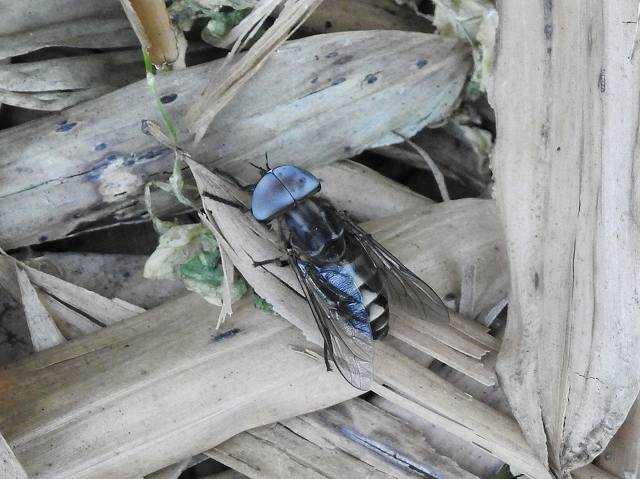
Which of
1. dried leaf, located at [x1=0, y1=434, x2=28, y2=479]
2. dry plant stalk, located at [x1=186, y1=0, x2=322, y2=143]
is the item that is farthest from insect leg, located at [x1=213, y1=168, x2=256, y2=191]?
dried leaf, located at [x1=0, y1=434, x2=28, y2=479]

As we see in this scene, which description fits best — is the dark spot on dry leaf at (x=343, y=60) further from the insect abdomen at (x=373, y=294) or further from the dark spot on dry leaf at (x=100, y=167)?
the dark spot on dry leaf at (x=100, y=167)

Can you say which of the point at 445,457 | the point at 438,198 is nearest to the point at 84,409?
the point at 445,457

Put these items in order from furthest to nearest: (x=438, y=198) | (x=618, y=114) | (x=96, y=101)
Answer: (x=438, y=198) → (x=96, y=101) → (x=618, y=114)

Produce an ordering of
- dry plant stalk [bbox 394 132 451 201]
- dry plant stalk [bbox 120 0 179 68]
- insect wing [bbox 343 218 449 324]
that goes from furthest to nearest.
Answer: dry plant stalk [bbox 394 132 451 201], insect wing [bbox 343 218 449 324], dry plant stalk [bbox 120 0 179 68]

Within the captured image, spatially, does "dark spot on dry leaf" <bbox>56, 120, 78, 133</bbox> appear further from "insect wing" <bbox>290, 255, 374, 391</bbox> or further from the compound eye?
"insect wing" <bbox>290, 255, 374, 391</bbox>

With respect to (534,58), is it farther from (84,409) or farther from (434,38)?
(84,409)

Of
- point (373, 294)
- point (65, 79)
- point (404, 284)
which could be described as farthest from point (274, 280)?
point (65, 79)

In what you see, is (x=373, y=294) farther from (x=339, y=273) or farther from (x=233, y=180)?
(x=233, y=180)
